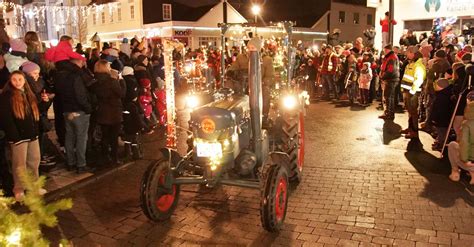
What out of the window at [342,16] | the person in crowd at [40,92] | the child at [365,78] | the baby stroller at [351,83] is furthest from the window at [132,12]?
the person in crowd at [40,92]

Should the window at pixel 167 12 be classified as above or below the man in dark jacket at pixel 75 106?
above

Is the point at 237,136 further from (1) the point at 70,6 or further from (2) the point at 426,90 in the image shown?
(1) the point at 70,6

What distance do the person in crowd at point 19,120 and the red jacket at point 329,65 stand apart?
11798 mm

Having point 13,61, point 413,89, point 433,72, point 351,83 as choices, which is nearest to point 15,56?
point 13,61

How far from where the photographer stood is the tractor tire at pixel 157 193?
201 inches

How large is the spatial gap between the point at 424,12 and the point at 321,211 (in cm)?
1144

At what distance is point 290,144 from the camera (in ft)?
22.0

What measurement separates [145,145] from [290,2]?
41.6 m

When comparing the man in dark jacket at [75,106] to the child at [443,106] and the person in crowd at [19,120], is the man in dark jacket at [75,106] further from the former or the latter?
the child at [443,106]

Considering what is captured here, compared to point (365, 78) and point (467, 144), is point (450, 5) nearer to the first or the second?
point (365, 78)

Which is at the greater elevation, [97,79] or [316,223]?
[97,79]

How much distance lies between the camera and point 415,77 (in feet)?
31.2

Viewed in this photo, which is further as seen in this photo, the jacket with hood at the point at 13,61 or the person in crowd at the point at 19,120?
the jacket with hood at the point at 13,61

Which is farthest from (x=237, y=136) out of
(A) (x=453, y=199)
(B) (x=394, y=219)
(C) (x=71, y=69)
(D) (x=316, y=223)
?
(C) (x=71, y=69)
